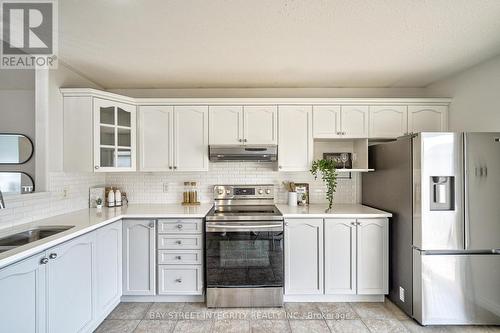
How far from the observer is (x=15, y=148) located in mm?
2350

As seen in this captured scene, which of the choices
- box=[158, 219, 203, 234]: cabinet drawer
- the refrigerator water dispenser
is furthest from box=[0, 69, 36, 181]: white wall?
the refrigerator water dispenser

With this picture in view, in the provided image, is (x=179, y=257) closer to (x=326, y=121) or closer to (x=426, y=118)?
(x=326, y=121)

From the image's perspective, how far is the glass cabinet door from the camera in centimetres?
260

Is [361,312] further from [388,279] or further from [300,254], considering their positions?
[300,254]

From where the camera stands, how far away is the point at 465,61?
2430mm

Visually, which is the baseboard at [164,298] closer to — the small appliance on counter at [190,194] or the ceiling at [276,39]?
the small appliance on counter at [190,194]

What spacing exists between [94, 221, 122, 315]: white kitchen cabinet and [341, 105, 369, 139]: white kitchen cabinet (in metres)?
2.64

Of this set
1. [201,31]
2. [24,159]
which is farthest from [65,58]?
[201,31]

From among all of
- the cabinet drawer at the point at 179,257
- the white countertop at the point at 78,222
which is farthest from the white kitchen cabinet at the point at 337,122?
the cabinet drawer at the point at 179,257

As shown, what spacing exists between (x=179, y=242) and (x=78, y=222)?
89cm

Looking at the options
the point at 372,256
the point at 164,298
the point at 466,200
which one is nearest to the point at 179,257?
the point at 164,298

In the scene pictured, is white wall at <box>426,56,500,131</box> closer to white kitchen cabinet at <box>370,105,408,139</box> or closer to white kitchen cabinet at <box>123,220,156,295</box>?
white kitchen cabinet at <box>370,105,408,139</box>

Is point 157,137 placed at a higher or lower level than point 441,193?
higher

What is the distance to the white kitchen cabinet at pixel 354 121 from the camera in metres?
2.91
